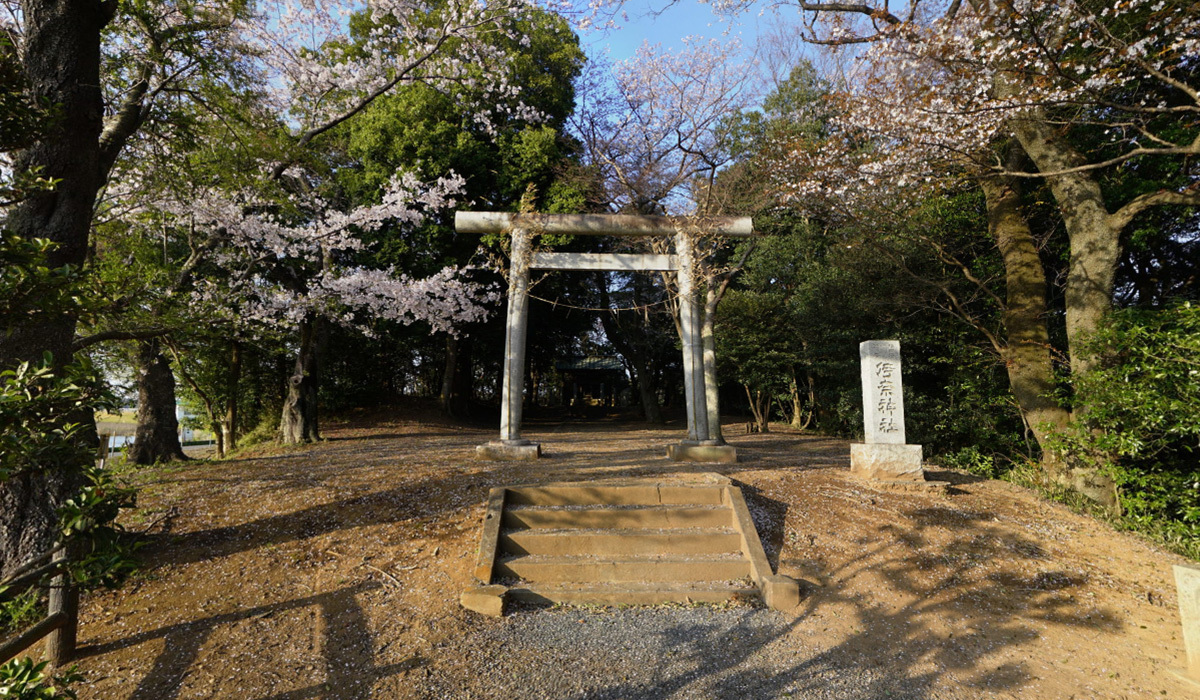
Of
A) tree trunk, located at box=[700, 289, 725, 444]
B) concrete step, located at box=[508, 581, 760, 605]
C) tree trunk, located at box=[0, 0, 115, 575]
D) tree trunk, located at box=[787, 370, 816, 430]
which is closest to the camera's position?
tree trunk, located at box=[0, 0, 115, 575]

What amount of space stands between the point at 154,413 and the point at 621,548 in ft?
25.7

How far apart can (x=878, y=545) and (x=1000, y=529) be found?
151 centimetres

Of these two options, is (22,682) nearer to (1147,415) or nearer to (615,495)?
(615,495)

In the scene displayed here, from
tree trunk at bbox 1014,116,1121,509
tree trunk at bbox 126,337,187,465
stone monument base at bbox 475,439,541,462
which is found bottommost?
stone monument base at bbox 475,439,541,462

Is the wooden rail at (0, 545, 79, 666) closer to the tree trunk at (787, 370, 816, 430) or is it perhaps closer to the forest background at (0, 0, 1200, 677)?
the forest background at (0, 0, 1200, 677)

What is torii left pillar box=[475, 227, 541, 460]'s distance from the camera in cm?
756

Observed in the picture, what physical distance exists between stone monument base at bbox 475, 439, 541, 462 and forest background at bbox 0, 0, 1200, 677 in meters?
2.30

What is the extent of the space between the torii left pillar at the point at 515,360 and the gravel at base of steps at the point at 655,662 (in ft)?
11.6

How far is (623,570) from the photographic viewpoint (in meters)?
4.63

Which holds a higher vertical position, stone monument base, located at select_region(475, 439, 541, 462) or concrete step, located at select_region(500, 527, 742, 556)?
stone monument base, located at select_region(475, 439, 541, 462)

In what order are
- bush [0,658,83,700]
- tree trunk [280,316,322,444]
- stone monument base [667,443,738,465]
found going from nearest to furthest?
bush [0,658,83,700] < stone monument base [667,443,738,465] < tree trunk [280,316,322,444]

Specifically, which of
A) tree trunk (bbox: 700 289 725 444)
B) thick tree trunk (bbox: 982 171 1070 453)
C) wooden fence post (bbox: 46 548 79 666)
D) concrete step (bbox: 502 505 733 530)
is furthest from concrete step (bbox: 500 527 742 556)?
thick tree trunk (bbox: 982 171 1070 453)

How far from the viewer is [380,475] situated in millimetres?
6457

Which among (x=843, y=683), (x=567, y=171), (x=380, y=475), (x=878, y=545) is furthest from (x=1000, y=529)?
(x=567, y=171)
